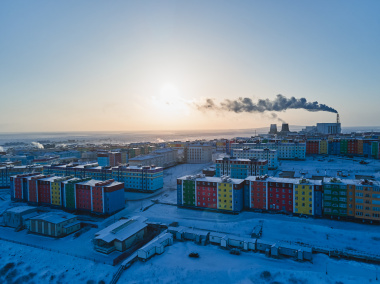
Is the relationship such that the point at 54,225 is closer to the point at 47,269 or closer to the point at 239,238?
the point at 47,269

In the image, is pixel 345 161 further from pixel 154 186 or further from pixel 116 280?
pixel 116 280

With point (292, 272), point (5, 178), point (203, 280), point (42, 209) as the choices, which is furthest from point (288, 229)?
point (5, 178)

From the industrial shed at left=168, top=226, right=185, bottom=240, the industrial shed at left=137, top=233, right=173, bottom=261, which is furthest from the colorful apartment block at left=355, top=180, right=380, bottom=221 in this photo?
the industrial shed at left=137, top=233, right=173, bottom=261

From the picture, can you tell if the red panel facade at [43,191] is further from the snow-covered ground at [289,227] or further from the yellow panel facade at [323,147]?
the yellow panel facade at [323,147]

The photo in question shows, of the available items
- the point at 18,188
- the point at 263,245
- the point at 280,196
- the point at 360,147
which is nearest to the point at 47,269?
the point at 263,245

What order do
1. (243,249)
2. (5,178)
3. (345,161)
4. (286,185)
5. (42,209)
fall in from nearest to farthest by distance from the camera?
(243,249), (286,185), (42,209), (5,178), (345,161)

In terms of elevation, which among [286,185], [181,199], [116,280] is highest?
[286,185]
